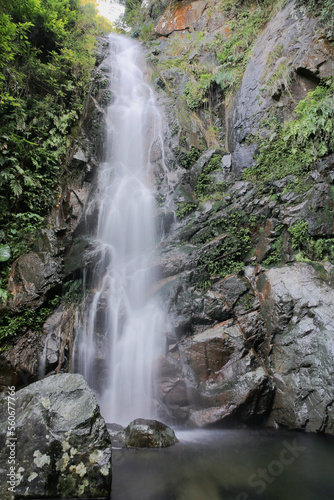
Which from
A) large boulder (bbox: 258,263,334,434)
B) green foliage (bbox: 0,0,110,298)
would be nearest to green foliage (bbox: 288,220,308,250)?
large boulder (bbox: 258,263,334,434)

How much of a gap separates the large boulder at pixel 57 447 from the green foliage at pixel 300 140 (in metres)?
8.10

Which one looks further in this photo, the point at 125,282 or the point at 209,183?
the point at 209,183

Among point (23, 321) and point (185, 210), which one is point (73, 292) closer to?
point (23, 321)

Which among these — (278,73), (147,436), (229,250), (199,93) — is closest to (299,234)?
(229,250)

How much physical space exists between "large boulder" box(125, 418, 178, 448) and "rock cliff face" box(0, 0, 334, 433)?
3.46 ft

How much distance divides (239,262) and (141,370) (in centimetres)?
399

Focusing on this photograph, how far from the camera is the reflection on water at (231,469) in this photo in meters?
3.38

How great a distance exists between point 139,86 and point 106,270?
12792 mm

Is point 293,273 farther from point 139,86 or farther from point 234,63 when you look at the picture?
point 139,86

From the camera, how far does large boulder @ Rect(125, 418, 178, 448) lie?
15.0ft

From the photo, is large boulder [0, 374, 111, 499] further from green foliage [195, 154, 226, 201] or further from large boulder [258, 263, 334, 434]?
green foliage [195, 154, 226, 201]

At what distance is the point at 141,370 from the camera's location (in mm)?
6559

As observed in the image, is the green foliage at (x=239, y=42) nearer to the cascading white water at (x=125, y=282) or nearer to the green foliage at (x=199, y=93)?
the green foliage at (x=199, y=93)

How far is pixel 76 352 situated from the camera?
6.91m
